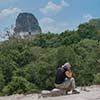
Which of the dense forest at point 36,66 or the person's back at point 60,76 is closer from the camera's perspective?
the person's back at point 60,76

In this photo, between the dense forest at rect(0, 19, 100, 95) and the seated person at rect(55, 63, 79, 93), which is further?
the dense forest at rect(0, 19, 100, 95)

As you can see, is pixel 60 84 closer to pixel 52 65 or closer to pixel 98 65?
pixel 52 65

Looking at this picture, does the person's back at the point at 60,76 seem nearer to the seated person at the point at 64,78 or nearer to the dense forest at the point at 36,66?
the seated person at the point at 64,78

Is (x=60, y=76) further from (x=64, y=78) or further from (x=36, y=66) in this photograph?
(x=36, y=66)

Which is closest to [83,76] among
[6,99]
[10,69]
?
[10,69]

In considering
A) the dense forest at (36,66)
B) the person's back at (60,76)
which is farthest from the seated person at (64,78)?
the dense forest at (36,66)

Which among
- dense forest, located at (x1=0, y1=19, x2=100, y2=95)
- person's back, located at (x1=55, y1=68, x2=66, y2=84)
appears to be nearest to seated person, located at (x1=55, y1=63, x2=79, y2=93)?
person's back, located at (x1=55, y1=68, x2=66, y2=84)

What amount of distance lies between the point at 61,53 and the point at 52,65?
1511mm

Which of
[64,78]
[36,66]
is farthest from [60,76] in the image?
[36,66]

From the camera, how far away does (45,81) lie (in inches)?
1414

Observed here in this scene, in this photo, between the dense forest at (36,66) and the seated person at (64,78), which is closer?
the seated person at (64,78)

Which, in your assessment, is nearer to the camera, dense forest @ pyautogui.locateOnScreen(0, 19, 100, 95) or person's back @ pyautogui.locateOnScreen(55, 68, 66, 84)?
person's back @ pyautogui.locateOnScreen(55, 68, 66, 84)

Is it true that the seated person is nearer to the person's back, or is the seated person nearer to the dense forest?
the person's back

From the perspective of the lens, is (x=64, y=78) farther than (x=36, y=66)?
No
